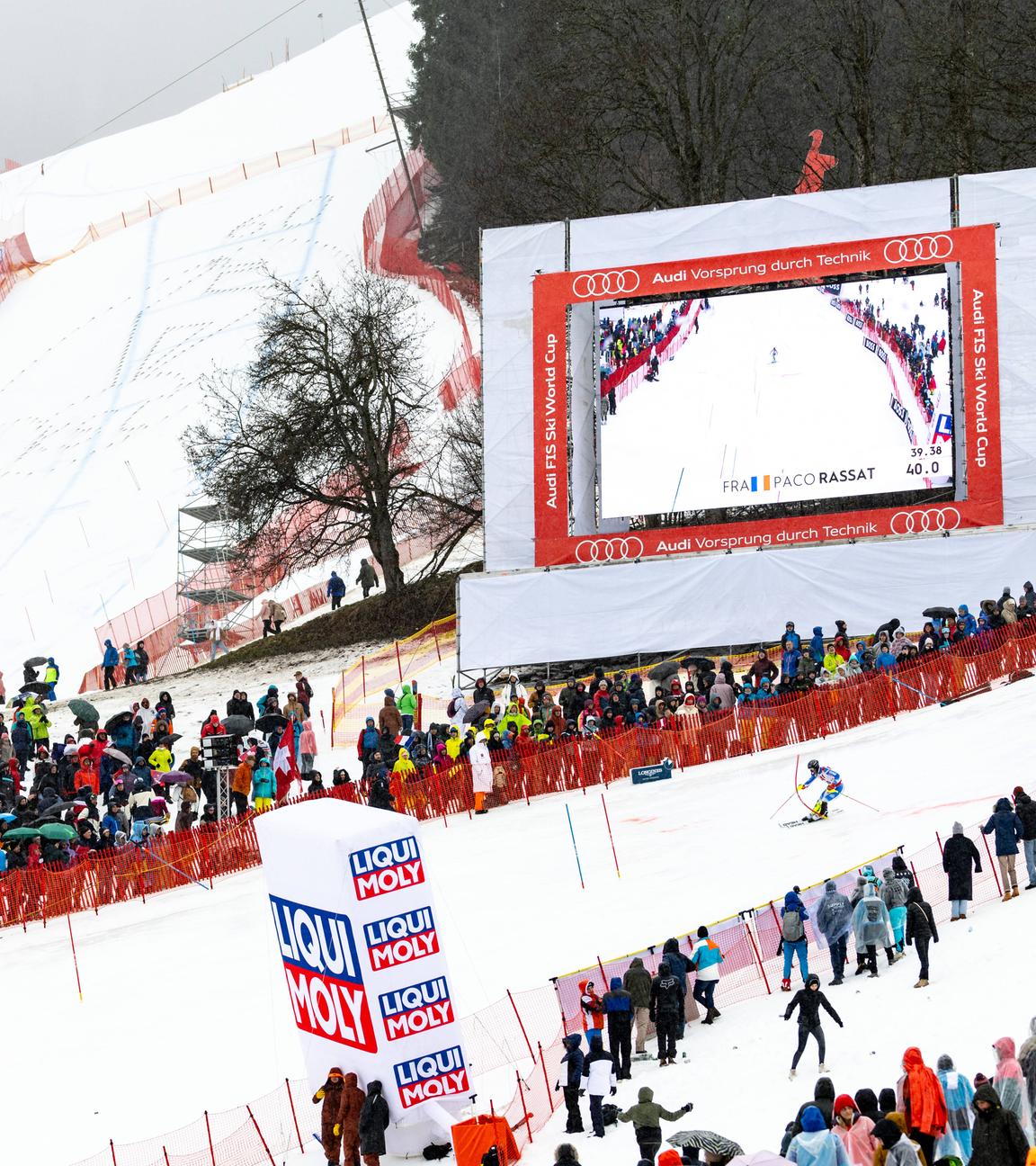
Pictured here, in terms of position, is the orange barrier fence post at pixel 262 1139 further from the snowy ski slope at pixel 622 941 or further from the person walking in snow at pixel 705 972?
the person walking in snow at pixel 705 972

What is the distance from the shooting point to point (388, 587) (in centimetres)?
4319

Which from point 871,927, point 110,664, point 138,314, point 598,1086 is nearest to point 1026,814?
point 871,927

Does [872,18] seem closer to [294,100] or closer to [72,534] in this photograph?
[72,534]

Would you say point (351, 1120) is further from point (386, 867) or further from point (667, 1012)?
point (667, 1012)

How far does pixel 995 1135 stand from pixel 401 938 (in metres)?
6.34

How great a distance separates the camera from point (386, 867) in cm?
1570

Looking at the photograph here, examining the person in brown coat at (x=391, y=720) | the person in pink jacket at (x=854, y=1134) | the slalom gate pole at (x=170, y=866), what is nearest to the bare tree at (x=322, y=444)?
the person in brown coat at (x=391, y=720)

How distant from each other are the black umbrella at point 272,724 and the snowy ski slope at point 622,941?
15.6 ft

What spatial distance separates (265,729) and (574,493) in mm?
9112

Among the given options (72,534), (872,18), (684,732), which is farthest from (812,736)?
(72,534)

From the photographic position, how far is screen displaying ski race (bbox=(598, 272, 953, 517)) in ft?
114

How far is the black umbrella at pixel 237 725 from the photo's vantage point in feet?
96.0

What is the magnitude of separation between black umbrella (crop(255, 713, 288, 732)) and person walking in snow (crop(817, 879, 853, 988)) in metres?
14.6

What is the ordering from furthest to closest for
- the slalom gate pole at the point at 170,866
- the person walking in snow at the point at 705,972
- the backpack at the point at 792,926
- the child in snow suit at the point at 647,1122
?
1. the slalom gate pole at the point at 170,866
2. the person walking in snow at the point at 705,972
3. the backpack at the point at 792,926
4. the child in snow suit at the point at 647,1122
